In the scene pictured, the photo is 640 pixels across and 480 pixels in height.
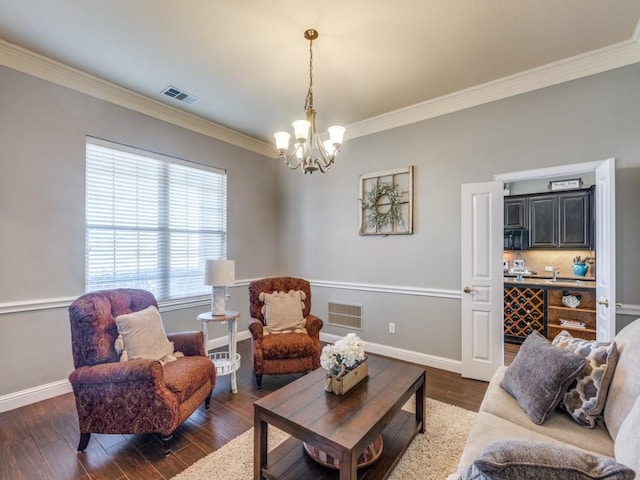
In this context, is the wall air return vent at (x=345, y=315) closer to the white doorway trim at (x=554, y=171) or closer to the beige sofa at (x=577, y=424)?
the white doorway trim at (x=554, y=171)

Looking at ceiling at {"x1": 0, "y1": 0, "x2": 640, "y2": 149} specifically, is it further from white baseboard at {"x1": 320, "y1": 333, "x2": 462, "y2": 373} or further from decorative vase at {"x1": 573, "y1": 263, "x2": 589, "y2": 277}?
decorative vase at {"x1": 573, "y1": 263, "x2": 589, "y2": 277}

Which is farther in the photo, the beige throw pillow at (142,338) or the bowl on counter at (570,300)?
the bowl on counter at (570,300)

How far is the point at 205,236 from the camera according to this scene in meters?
4.14

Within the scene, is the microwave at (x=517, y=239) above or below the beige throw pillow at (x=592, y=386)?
→ above

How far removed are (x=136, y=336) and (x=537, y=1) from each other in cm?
372

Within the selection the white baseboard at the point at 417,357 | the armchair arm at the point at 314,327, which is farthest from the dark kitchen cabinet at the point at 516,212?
the armchair arm at the point at 314,327

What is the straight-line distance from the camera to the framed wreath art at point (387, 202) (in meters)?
3.72

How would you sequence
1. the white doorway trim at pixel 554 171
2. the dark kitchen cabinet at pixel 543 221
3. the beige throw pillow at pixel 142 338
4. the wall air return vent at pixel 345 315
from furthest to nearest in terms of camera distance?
the dark kitchen cabinet at pixel 543 221 → the wall air return vent at pixel 345 315 → the white doorway trim at pixel 554 171 → the beige throw pillow at pixel 142 338

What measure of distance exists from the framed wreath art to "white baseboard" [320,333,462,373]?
4.75ft

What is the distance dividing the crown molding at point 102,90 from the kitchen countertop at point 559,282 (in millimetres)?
4682

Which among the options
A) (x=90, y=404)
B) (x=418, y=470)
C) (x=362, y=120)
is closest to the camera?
(x=418, y=470)

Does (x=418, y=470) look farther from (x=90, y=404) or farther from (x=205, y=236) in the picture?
(x=205, y=236)

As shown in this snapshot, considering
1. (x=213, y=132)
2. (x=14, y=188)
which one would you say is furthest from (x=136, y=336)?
(x=213, y=132)

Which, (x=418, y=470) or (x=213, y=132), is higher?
(x=213, y=132)
